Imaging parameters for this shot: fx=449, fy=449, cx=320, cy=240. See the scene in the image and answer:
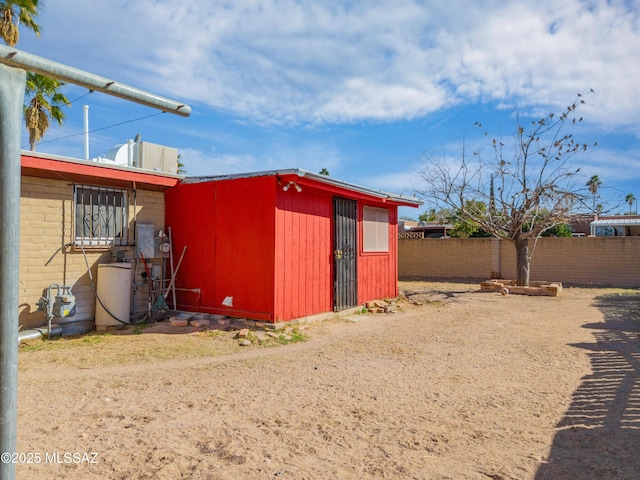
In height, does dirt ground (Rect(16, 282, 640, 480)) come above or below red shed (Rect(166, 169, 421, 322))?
below

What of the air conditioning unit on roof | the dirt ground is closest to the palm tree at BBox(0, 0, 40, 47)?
the air conditioning unit on roof

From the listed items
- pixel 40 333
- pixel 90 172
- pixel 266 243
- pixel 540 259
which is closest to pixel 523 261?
pixel 540 259

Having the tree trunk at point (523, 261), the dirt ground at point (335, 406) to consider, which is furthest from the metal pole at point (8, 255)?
the tree trunk at point (523, 261)

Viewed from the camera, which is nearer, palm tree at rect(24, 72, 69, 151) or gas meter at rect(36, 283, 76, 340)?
gas meter at rect(36, 283, 76, 340)

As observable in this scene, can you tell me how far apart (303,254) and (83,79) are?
21.9 ft

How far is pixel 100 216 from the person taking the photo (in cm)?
828

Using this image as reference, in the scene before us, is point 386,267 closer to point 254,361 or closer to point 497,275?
point 254,361

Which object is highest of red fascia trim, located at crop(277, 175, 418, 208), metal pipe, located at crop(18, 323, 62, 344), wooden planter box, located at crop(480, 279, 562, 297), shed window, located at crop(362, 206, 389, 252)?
red fascia trim, located at crop(277, 175, 418, 208)

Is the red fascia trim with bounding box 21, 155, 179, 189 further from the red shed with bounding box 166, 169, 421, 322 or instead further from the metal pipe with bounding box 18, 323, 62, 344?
the metal pipe with bounding box 18, 323, 62, 344

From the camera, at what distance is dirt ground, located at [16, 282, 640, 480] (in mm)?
3158

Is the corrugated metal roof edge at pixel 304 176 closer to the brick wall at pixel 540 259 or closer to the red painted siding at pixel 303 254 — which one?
the red painted siding at pixel 303 254

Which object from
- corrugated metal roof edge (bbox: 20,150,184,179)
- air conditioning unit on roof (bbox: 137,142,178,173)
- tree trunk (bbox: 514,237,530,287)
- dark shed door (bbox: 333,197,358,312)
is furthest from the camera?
tree trunk (bbox: 514,237,530,287)

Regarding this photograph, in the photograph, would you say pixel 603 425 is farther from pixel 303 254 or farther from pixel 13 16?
pixel 13 16

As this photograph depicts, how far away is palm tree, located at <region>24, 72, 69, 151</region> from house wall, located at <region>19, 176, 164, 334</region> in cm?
834
